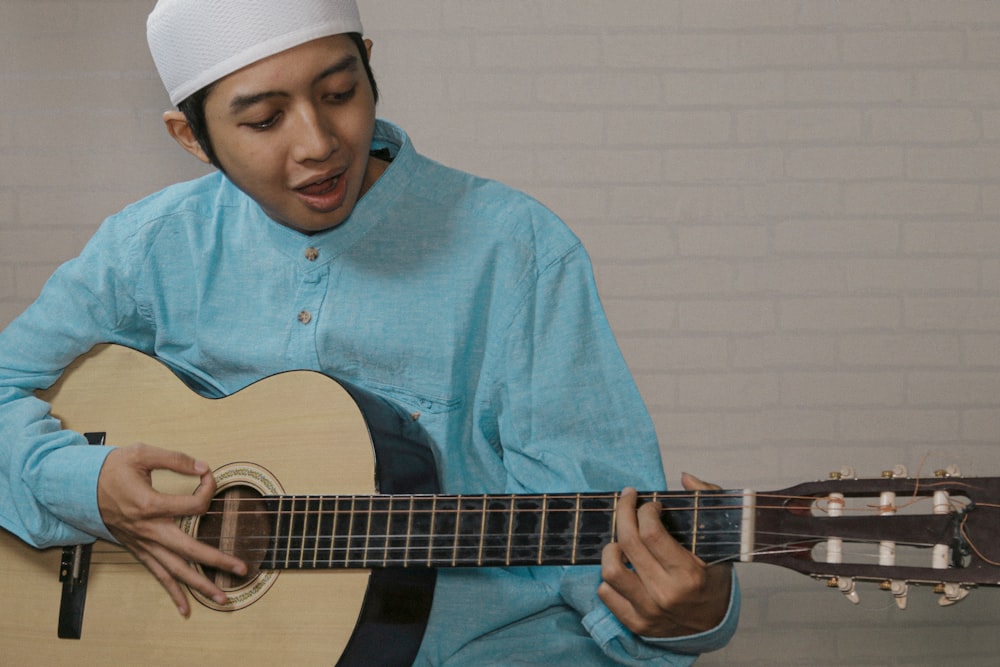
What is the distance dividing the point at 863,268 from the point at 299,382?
1990mm

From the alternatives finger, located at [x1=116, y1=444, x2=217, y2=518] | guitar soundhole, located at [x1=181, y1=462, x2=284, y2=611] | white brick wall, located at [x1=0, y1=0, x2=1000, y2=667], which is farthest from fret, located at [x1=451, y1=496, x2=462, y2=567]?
white brick wall, located at [x1=0, y1=0, x2=1000, y2=667]

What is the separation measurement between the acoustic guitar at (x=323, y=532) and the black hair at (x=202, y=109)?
365mm

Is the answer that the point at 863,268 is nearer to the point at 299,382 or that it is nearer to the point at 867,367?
the point at 867,367

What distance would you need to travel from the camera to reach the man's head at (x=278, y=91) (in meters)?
1.56

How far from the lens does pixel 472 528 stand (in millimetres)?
1486

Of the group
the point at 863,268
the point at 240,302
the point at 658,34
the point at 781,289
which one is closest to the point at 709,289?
the point at 781,289

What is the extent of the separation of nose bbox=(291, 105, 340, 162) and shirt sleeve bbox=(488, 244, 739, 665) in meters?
0.36

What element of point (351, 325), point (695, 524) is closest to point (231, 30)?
point (351, 325)

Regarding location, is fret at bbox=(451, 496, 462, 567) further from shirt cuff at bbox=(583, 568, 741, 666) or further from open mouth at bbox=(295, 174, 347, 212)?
open mouth at bbox=(295, 174, 347, 212)

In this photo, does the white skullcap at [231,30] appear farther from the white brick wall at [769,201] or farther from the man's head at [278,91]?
the white brick wall at [769,201]

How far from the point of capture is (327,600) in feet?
5.03

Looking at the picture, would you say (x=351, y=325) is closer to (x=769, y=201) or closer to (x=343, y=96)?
(x=343, y=96)

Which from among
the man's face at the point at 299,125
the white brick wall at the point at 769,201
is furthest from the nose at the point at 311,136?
the white brick wall at the point at 769,201

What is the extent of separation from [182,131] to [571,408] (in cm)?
75
